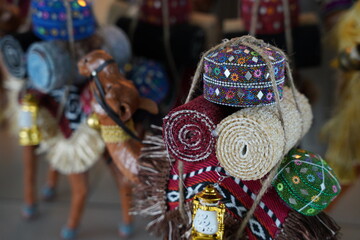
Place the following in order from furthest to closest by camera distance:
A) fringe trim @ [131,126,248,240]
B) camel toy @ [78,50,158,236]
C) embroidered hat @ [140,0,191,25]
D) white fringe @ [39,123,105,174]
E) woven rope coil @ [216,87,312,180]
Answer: embroidered hat @ [140,0,191,25] → white fringe @ [39,123,105,174] → camel toy @ [78,50,158,236] → fringe trim @ [131,126,248,240] → woven rope coil @ [216,87,312,180]

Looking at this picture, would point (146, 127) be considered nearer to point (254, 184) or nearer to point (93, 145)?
point (93, 145)

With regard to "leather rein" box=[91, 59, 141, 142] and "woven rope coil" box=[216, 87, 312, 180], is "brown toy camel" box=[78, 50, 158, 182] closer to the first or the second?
"leather rein" box=[91, 59, 141, 142]

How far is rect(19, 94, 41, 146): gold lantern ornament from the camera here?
1.28 meters

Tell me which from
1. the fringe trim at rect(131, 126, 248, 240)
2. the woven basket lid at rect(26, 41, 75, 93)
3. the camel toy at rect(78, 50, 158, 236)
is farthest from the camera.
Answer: the woven basket lid at rect(26, 41, 75, 93)

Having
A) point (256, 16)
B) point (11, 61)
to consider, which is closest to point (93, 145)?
point (11, 61)

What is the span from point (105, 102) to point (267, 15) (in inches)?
22.8

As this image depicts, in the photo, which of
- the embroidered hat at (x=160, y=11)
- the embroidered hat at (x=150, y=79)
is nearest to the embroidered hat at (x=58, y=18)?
the embroidered hat at (x=150, y=79)

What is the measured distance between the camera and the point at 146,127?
1.14 metres

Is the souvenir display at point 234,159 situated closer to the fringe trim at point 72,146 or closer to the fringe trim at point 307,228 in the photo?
the fringe trim at point 307,228

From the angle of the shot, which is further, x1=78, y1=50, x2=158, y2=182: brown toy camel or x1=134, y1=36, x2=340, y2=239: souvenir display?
x1=78, y1=50, x2=158, y2=182: brown toy camel

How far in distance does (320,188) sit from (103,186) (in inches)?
45.7

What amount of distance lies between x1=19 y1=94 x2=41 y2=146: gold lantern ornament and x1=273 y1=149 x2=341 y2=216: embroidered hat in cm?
78

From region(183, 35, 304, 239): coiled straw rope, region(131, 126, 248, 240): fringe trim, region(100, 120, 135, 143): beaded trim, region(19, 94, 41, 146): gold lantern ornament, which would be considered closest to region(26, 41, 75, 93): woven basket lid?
region(19, 94, 41, 146): gold lantern ornament

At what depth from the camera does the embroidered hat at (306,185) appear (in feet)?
2.46
